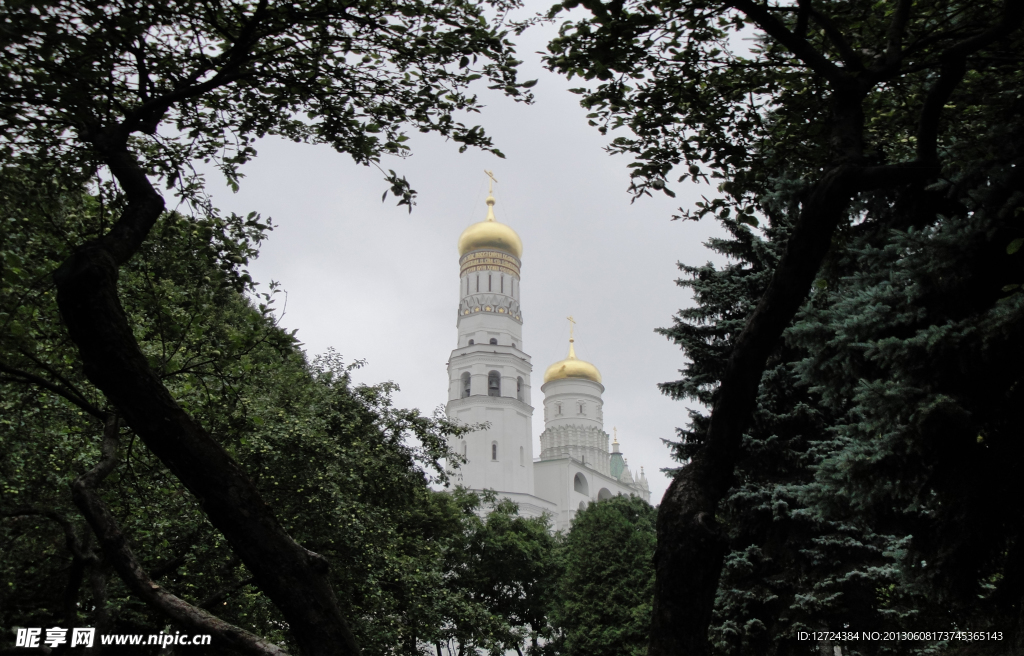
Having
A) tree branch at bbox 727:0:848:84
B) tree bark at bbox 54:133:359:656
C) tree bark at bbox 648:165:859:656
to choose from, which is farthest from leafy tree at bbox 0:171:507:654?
tree branch at bbox 727:0:848:84

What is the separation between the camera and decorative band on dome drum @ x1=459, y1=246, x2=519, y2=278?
188 ft

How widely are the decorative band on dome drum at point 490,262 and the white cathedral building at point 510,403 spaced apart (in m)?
0.07

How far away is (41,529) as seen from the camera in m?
8.90

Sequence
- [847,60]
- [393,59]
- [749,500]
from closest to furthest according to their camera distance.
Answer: [847,60], [393,59], [749,500]

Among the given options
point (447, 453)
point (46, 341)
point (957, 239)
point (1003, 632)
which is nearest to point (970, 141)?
point (957, 239)

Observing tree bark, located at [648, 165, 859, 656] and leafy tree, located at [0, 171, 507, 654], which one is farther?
leafy tree, located at [0, 171, 507, 654]

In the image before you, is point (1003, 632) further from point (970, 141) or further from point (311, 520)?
point (311, 520)

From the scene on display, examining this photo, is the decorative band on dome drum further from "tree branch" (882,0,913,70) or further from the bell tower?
"tree branch" (882,0,913,70)

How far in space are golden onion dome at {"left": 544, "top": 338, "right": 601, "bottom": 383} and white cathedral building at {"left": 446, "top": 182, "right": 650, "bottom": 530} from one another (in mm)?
81

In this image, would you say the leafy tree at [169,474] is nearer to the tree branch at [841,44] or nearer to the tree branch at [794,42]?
the tree branch at [794,42]

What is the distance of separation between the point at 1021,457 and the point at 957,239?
2.30 m

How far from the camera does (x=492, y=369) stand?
178 ft

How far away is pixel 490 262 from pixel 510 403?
1051 centimetres

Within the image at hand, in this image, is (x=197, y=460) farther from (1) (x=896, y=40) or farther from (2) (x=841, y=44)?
(1) (x=896, y=40)
